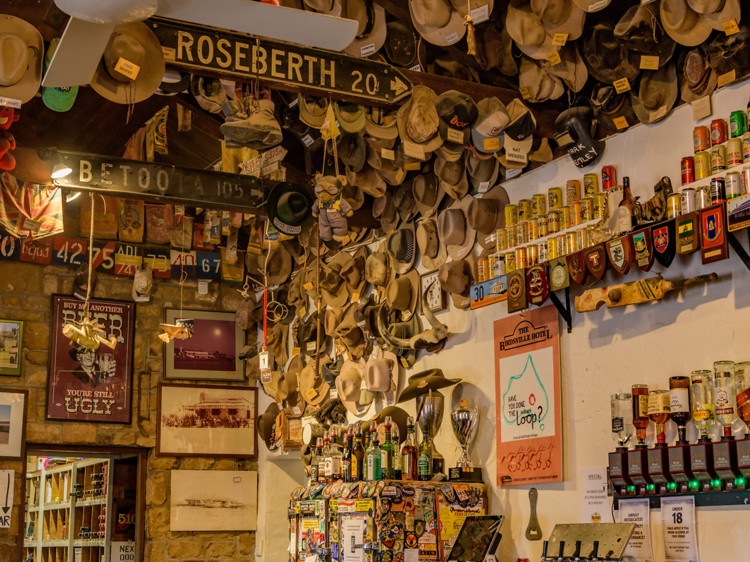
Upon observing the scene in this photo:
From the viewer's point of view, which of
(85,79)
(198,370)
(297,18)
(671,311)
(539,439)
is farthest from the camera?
(198,370)

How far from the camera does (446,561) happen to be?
14.3ft

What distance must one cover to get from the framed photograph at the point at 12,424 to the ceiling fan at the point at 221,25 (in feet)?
14.1

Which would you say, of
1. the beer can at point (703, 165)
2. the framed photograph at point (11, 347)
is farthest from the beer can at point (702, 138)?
the framed photograph at point (11, 347)

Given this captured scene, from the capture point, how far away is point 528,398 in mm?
4422

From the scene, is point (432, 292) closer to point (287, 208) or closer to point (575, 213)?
point (287, 208)

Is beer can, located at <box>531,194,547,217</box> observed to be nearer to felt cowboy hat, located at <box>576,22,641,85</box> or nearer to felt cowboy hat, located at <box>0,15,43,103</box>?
felt cowboy hat, located at <box>576,22,641,85</box>

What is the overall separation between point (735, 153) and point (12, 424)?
19.0 ft

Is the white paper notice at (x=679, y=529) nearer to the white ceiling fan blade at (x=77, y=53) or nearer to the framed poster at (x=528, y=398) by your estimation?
the framed poster at (x=528, y=398)

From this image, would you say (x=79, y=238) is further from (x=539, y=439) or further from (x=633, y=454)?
(x=633, y=454)

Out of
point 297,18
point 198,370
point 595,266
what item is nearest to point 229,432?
point 198,370

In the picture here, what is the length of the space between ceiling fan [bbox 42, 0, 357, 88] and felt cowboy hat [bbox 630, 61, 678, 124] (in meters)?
1.45

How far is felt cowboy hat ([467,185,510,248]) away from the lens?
15.9 ft

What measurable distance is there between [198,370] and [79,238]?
1559mm

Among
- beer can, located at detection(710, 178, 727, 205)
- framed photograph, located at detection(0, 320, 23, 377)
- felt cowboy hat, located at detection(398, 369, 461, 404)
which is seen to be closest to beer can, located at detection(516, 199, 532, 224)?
felt cowboy hat, located at detection(398, 369, 461, 404)
